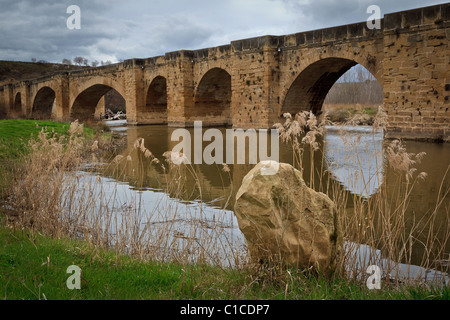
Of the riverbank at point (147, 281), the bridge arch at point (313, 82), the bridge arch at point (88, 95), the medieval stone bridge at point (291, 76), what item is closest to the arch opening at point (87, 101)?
the bridge arch at point (88, 95)

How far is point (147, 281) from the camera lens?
2857 mm

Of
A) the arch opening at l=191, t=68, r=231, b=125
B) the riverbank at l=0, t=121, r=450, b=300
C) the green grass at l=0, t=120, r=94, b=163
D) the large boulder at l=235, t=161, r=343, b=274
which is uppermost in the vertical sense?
the arch opening at l=191, t=68, r=231, b=125

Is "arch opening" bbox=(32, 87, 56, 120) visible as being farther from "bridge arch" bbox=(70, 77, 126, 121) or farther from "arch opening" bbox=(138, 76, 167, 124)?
"arch opening" bbox=(138, 76, 167, 124)

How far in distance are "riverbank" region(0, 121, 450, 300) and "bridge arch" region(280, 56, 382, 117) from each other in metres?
12.2

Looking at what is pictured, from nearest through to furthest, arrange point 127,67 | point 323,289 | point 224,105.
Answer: point 323,289 < point 224,105 < point 127,67

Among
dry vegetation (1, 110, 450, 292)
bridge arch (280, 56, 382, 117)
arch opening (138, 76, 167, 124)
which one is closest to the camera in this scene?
dry vegetation (1, 110, 450, 292)

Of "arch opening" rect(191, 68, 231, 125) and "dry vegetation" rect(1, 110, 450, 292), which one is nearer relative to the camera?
"dry vegetation" rect(1, 110, 450, 292)

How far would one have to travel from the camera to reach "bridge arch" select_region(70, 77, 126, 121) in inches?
1087

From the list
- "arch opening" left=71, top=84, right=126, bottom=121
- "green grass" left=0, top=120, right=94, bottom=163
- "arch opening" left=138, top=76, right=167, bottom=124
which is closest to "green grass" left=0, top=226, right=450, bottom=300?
"green grass" left=0, top=120, right=94, bottom=163

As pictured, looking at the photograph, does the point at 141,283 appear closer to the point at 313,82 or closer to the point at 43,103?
the point at 313,82
